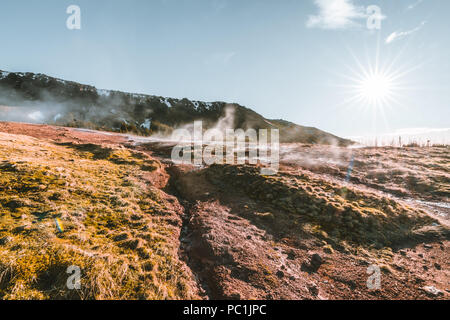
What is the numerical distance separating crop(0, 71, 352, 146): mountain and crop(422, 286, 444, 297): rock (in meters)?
88.5

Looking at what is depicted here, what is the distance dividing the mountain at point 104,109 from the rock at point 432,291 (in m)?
88.5

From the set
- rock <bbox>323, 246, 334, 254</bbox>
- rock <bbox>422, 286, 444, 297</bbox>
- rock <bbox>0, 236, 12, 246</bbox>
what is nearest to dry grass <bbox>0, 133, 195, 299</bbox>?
rock <bbox>0, 236, 12, 246</bbox>

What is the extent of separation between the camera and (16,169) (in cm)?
1109

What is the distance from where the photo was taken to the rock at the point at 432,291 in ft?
21.2

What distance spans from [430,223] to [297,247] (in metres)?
8.66

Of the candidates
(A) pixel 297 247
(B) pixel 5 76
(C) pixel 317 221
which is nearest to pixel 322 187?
(C) pixel 317 221

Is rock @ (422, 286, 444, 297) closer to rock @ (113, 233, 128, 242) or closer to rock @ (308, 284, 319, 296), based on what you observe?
rock @ (308, 284, 319, 296)

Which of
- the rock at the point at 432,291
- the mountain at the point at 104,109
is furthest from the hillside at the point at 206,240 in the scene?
the mountain at the point at 104,109

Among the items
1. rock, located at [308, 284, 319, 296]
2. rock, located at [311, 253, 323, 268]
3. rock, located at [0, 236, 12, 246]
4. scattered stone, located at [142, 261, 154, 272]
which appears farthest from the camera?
rock, located at [311, 253, 323, 268]

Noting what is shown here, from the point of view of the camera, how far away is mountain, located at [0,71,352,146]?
306 ft

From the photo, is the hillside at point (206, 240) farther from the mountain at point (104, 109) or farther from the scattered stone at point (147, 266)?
the mountain at point (104, 109)

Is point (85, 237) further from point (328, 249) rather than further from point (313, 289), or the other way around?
point (328, 249)

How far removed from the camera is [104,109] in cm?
11388
